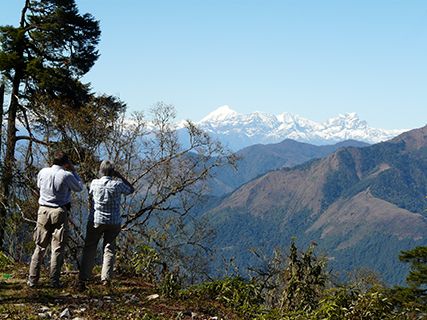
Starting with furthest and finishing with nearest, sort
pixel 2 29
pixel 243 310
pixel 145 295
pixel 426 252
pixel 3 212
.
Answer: pixel 426 252, pixel 2 29, pixel 3 212, pixel 145 295, pixel 243 310

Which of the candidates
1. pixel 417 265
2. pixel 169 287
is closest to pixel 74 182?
pixel 169 287

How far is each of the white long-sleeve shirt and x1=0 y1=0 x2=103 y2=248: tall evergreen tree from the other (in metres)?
10.6

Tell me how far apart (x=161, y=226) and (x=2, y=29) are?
10095mm

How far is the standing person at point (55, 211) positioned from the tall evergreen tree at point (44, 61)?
10631 millimetres

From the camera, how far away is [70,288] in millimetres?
8898

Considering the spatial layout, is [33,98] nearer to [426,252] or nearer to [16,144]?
[16,144]

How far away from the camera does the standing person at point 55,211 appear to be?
8.91 metres

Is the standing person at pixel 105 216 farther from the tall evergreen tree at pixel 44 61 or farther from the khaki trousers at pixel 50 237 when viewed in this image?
the tall evergreen tree at pixel 44 61

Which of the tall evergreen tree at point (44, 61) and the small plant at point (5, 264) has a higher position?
the tall evergreen tree at point (44, 61)

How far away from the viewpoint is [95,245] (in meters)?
9.31

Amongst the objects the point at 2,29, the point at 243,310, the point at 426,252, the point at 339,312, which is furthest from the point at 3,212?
the point at 426,252

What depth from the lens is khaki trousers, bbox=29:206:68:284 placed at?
891cm

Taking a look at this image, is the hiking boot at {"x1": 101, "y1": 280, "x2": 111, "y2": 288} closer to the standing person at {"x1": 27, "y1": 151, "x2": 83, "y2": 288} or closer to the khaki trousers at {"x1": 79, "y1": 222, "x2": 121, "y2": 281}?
the khaki trousers at {"x1": 79, "y1": 222, "x2": 121, "y2": 281}

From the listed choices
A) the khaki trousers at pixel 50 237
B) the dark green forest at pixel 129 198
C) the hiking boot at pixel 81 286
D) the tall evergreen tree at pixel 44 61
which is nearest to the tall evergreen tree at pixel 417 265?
the dark green forest at pixel 129 198
